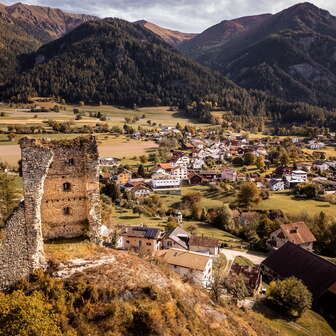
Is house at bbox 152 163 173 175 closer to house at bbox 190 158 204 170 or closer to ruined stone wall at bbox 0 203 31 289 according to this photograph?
house at bbox 190 158 204 170

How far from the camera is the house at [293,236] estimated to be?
49562mm

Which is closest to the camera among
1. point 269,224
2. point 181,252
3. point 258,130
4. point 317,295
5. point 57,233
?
point 57,233

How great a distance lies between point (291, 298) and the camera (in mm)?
30000

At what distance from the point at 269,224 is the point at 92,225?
4448 centimetres

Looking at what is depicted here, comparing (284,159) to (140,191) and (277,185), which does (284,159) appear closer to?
(277,185)

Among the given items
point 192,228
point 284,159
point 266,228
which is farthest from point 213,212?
point 284,159

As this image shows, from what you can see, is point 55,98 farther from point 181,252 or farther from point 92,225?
point 92,225

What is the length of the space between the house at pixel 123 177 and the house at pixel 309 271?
49.1 meters

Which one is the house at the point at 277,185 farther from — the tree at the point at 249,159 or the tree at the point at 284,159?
the tree at the point at 284,159

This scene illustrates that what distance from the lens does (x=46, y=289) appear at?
14727 millimetres

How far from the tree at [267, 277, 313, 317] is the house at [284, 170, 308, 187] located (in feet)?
199

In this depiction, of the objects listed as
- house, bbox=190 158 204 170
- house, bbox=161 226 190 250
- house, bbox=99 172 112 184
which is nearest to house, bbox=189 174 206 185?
house, bbox=190 158 204 170

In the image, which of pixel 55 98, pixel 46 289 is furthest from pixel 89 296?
pixel 55 98

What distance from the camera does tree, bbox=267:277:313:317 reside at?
30.0 metres
